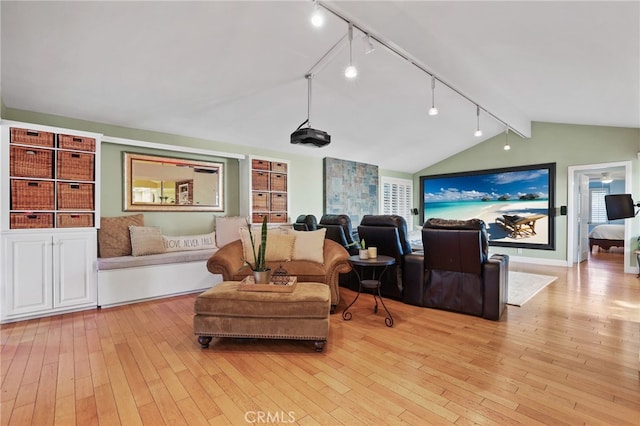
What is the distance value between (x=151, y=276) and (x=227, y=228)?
1448 millimetres

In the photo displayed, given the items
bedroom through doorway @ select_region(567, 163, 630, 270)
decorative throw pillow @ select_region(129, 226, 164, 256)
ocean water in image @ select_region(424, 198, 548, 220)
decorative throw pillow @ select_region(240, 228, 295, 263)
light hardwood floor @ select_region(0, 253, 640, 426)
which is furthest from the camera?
ocean water in image @ select_region(424, 198, 548, 220)

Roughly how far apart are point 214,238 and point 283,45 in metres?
3.25

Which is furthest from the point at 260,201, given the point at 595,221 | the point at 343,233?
the point at 595,221

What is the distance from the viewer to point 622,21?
2.31 m

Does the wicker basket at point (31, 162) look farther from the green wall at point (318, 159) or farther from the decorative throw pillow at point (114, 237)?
the decorative throw pillow at point (114, 237)

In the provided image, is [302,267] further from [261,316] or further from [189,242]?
[189,242]

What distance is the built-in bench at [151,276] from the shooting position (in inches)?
144

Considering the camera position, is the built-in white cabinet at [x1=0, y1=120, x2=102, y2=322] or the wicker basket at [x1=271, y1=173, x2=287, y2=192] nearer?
the built-in white cabinet at [x1=0, y1=120, x2=102, y2=322]

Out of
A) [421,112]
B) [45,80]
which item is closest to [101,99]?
[45,80]

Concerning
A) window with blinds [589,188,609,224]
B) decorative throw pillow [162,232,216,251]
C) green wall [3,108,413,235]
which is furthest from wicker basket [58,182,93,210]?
window with blinds [589,188,609,224]

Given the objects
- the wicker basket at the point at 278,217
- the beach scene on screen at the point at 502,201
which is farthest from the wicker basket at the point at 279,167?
the beach scene on screen at the point at 502,201

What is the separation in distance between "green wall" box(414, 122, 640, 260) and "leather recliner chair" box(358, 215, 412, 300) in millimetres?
4991

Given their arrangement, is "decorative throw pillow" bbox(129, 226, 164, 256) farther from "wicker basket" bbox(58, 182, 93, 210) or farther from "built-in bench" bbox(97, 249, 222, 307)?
"wicker basket" bbox(58, 182, 93, 210)

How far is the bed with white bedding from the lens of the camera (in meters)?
7.68
